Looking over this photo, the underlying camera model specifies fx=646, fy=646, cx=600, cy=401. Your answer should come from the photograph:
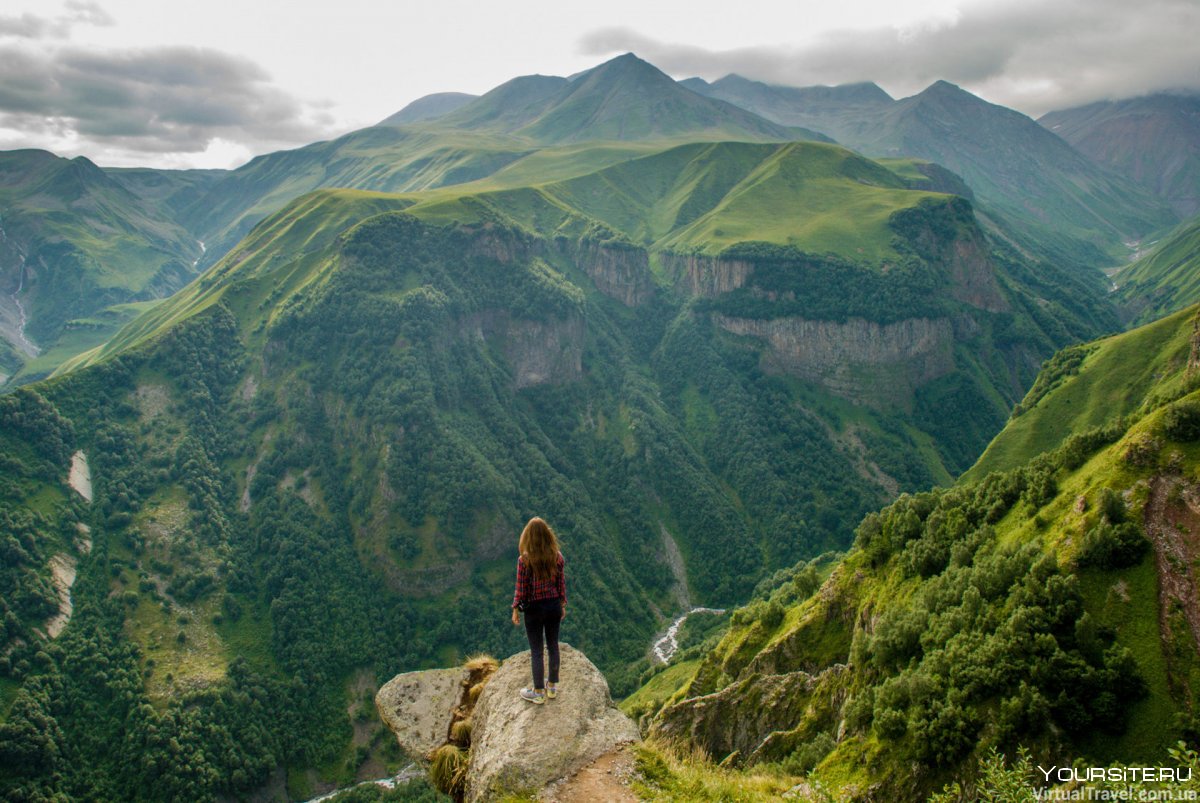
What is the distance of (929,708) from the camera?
30781 millimetres

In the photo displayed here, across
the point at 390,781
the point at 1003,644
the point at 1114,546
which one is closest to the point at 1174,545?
the point at 1114,546

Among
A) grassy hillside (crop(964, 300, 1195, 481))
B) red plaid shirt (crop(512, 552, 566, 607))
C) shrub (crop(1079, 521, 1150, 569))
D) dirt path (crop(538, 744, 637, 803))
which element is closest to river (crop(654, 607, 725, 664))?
grassy hillside (crop(964, 300, 1195, 481))

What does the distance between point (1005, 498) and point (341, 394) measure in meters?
187

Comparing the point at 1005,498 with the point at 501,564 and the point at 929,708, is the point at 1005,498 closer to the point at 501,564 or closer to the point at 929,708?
the point at 929,708

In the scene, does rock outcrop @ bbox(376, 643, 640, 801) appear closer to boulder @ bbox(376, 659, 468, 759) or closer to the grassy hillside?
boulder @ bbox(376, 659, 468, 759)

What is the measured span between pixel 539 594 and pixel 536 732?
420cm

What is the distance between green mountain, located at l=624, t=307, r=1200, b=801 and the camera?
26625 mm

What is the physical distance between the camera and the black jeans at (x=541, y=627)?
862 inches

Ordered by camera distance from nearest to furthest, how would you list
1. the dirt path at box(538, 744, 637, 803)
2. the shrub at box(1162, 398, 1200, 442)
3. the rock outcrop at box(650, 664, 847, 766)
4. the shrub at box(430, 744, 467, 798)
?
the dirt path at box(538, 744, 637, 803) → the shrub at box(430, 744, 467, 798) → the shrub at box(1162, 398, 1200, 442) → the rock outcrop at box(650, 664, 847, 766)

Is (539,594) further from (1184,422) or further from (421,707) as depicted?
(1184,422)

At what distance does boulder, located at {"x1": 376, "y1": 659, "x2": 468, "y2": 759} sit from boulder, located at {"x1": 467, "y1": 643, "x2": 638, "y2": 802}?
2870 millimetres

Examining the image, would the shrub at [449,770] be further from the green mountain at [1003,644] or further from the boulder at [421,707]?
the green mountain at [1003,644]

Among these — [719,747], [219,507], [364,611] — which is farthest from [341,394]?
[719,747]

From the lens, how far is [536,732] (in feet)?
67.3
